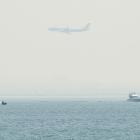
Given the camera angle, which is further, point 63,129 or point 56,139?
point 63,129

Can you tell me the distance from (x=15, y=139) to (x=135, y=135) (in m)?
31.7

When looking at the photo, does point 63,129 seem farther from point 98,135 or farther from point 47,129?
point 98,135

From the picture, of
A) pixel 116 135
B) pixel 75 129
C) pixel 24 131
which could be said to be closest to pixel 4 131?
pixel 24 131

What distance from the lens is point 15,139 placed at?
170375 millimetres

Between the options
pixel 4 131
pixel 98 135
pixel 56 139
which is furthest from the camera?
pixel 4 131

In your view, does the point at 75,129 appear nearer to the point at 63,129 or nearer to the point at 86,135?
the point at 63,129

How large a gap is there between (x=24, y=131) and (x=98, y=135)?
22910 mm

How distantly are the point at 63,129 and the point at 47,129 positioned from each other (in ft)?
15.1

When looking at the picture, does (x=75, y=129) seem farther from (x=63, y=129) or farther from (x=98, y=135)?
(x=98, y=135)

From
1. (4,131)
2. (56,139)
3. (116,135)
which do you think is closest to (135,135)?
(116,135)

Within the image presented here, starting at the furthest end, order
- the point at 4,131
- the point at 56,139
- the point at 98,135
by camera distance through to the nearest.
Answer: the point at 4,131 → the point at 98,135 → the point at 56,139

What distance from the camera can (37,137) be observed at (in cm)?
17500

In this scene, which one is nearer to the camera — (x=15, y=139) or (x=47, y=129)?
(x=15, y=139)

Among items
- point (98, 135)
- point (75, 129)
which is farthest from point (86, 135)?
point (75, 129)
